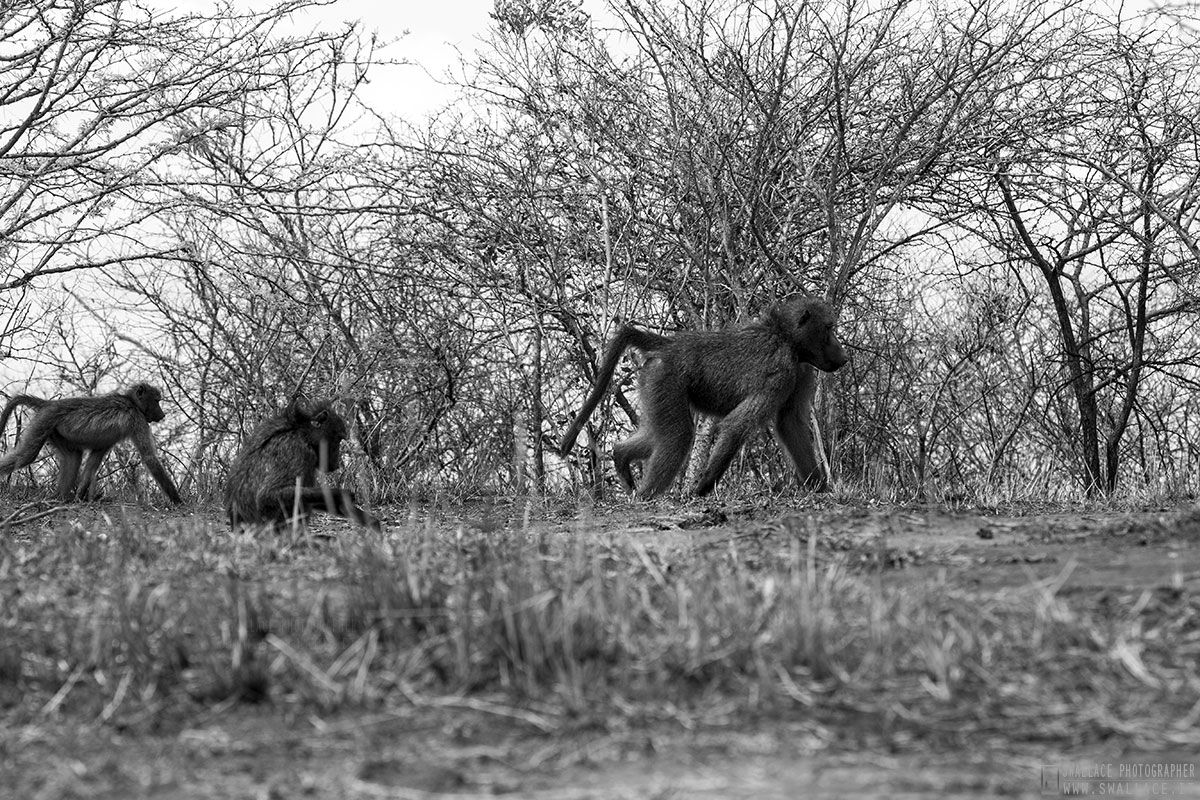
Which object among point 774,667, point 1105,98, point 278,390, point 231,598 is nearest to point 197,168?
point 278,390

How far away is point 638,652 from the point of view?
10.2 feet

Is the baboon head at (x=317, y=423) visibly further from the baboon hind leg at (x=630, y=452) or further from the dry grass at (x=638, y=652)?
the dry grass at (x=638, y=652)

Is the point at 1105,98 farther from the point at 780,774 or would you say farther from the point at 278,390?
the point at 780,774

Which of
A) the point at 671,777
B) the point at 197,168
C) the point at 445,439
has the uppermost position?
the point at 197,168

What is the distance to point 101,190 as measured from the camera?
10008 millimetres

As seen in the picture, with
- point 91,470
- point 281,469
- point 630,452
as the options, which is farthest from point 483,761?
point 91,470

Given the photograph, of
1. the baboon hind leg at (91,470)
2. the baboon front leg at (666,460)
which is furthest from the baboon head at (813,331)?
the baboon hind leg at (91,470)

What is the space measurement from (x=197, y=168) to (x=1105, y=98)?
774cm

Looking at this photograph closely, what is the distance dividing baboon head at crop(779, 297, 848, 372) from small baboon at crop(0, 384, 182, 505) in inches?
183

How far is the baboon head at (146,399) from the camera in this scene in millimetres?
10367

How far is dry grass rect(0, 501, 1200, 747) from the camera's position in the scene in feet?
9.33

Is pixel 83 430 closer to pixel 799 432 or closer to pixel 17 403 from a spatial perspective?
pixel 17 403

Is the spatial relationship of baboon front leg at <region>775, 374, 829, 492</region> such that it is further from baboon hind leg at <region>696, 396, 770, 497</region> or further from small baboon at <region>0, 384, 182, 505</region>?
small baboon at <region>0, 384, 182, 505</region>

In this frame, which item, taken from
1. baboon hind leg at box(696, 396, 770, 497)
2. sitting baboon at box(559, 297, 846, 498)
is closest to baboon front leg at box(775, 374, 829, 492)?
sitting baboon at box(559, 297, 846, 498)
